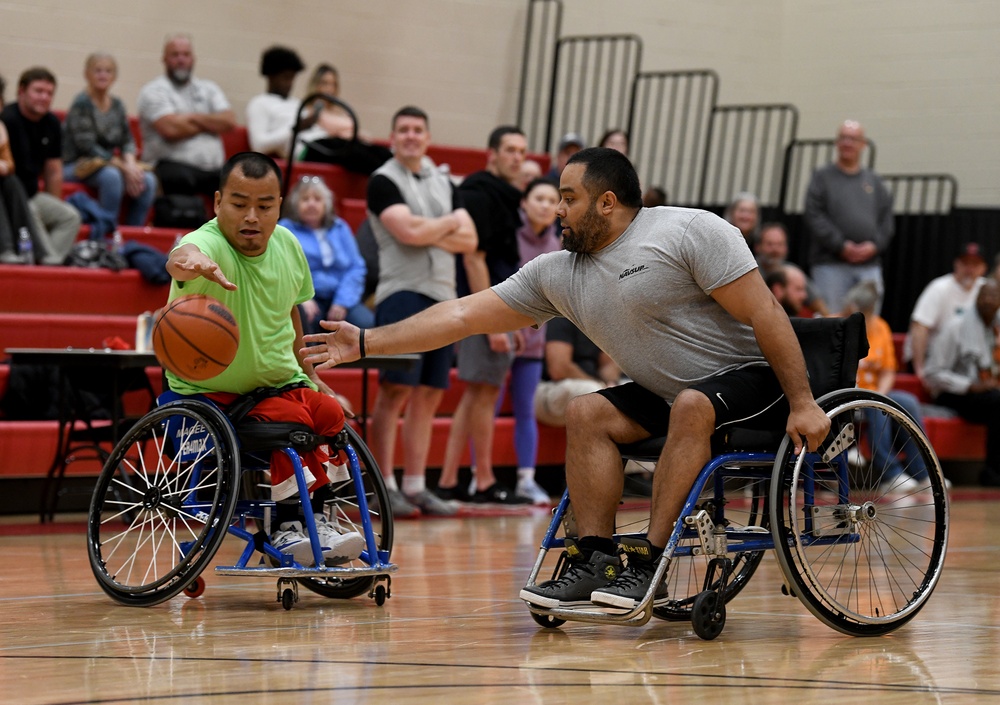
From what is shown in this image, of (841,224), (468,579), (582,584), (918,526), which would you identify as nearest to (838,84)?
(841,224)

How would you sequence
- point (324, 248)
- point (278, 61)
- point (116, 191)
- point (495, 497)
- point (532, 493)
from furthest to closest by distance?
point (278, 61) → point (116, 191) → point (532, 493) → point (495, 497) → point (324, 248)

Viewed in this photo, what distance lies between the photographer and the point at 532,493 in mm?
6492

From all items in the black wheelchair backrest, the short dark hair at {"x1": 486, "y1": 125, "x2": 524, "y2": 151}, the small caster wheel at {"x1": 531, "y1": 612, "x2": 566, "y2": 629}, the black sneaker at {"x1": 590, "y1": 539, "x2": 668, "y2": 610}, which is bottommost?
the small caster wheel at {"x1": 531, "y1": 612, "x2": 566, "y2": 629}

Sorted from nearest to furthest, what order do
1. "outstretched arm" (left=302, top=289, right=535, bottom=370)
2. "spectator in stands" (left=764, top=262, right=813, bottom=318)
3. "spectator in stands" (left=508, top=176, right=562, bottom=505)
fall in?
"outstretched arm" (left=302, top=289, right=535, bottom=370) → "spectator in stands" (left=508, top=176, right=562, bottom=505) → "spectator in stands" (left=764, top=262, right=813, bottom=318)

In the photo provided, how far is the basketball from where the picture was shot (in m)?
3.26

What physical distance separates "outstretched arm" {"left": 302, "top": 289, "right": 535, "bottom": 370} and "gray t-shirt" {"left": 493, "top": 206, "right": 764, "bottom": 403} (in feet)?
0.43

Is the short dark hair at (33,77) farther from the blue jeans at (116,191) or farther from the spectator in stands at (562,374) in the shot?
the spectator in stands at (562,374)

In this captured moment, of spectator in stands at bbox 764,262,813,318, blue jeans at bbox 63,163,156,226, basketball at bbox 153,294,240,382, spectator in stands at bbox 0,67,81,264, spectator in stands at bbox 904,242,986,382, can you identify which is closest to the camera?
basketball at bbox 153,294,240,382

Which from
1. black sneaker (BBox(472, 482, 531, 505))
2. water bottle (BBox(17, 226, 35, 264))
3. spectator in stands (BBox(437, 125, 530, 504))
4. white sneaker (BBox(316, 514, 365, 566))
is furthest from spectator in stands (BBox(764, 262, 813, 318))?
white sneaker (BBox(316, 514, 365, 566))

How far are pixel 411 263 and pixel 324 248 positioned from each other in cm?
60

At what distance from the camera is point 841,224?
873 cm

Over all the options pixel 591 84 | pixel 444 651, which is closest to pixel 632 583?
pixel 444 651

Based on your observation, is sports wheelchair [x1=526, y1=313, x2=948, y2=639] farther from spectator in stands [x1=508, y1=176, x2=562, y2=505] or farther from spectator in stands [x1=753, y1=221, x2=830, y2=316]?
spectator in stands [x1=753, y1=221, x2=830, y2=316]

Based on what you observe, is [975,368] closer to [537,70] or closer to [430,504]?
[537,70]
